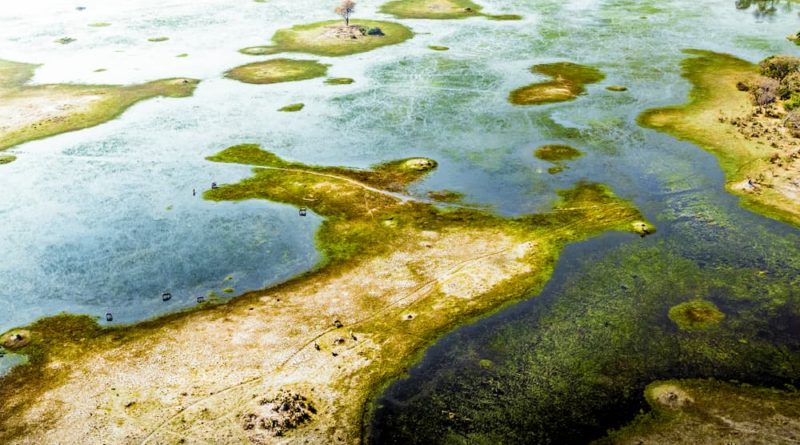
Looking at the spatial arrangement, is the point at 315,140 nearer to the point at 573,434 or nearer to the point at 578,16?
the point at 573,434

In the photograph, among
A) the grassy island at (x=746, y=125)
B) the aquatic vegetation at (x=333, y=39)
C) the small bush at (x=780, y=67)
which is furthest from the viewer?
the aquatic vegetation at (x=333, y=39)

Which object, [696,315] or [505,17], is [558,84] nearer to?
[505,17]

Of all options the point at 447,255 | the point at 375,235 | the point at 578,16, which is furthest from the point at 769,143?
the point at 578,16

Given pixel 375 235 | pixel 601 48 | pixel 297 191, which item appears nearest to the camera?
pixel 375 235

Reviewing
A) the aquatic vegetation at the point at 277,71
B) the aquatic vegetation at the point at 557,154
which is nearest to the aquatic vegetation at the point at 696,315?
the aquatic vegetation at the point at 557,154

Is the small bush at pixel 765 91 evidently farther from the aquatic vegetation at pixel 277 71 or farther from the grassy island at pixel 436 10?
the aquatic vegetation at pixel 277 71

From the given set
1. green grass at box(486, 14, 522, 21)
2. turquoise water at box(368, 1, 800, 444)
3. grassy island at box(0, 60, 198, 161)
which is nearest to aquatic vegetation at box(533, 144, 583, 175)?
turquoise water at box(368, 1, 800, 444)
